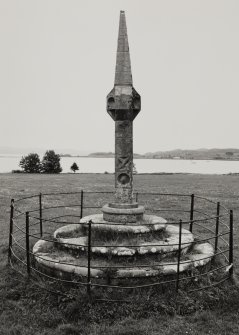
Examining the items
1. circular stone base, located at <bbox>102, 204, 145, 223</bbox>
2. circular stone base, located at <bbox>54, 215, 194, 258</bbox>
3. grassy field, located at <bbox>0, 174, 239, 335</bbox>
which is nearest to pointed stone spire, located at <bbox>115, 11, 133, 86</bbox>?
circular stone base, located at <bbox>102, 204, 145, 223</bbox>

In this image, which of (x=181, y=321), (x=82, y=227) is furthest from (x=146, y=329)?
(x=82, y=227)

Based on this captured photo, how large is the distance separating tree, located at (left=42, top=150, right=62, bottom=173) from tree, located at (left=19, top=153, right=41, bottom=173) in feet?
3.13

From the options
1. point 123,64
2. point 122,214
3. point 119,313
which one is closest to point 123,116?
point 123,64

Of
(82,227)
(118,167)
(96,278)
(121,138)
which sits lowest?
(96,278)

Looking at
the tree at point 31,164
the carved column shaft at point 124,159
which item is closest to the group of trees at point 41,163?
the tree at point 31,164

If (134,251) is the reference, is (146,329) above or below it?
below

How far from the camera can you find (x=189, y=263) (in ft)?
25.8

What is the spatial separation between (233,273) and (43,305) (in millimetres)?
4493

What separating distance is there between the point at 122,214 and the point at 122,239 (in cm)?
74

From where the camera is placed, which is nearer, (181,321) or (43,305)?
(181,321)

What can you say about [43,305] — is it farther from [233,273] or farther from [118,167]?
[233,273]

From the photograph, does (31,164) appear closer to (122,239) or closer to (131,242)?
(122,239)

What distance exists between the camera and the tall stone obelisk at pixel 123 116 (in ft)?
30.0

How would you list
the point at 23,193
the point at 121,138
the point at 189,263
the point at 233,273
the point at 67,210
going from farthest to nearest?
1. the point at 23,193
2. the point at 67,210
3. the point at 121,138
4. the point at 233,273
5. the point at 189,263
